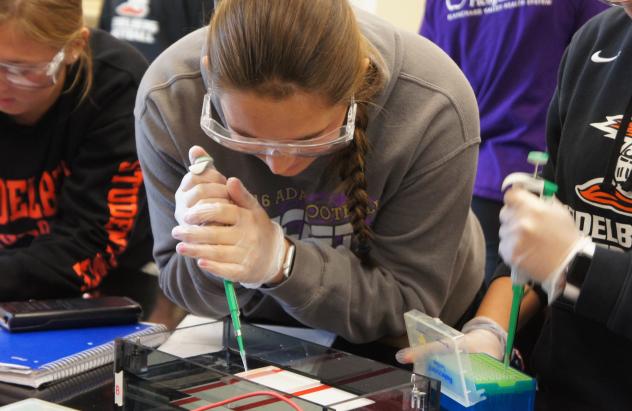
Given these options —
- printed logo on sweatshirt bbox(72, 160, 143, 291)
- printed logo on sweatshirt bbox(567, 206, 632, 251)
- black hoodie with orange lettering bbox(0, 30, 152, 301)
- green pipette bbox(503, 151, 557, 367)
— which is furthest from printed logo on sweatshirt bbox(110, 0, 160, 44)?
green pipette bbox(503, 151, 557, 367)

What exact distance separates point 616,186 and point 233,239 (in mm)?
633

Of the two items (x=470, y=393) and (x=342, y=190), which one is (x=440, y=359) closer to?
(x=470, y=393)

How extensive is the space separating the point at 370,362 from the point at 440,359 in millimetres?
101

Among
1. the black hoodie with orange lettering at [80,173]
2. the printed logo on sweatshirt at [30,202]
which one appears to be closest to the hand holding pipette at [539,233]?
the black hoodie with orange lettering at [80,173]

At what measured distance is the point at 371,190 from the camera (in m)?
1.54

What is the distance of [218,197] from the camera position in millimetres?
1391

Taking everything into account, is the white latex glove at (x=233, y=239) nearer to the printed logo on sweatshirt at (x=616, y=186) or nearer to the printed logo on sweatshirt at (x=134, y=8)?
the printed logo on sweatshirt at (x=616, y=186)

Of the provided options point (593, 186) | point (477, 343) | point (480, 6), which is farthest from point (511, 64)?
point (477, 343)

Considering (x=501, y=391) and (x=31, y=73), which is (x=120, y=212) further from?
(x=501, y=391)

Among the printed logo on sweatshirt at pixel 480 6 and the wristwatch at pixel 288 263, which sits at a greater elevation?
the printed logo on sweatshirt at pixel 480 6

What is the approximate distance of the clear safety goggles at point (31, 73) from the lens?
1713mm

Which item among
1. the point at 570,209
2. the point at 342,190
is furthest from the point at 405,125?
the point at 570,209

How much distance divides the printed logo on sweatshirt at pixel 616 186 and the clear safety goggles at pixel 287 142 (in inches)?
16.7

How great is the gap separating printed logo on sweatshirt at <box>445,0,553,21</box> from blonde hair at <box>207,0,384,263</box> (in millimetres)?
1149
